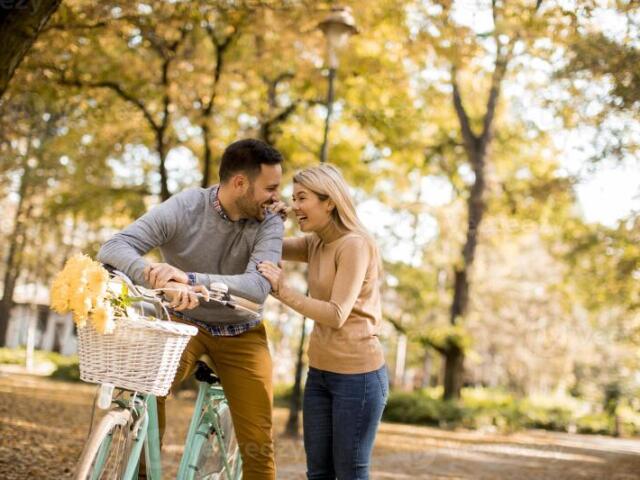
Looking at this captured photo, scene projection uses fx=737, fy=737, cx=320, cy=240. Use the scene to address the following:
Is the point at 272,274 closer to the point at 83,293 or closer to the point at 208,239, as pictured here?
the point at 208,239

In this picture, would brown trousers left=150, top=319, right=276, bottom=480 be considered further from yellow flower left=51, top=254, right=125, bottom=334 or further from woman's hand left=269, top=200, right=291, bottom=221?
yellow flower left=51, top=254, right=125, bottom=334

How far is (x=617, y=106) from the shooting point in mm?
12516

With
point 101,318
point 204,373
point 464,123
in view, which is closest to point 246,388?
point 204,373

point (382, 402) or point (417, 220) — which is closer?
point (382, 402)

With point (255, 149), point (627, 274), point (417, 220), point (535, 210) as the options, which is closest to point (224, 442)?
point (255, 149)

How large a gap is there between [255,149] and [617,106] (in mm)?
10589

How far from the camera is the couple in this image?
334cm

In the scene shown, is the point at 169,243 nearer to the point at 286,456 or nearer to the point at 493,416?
the point at 286,456

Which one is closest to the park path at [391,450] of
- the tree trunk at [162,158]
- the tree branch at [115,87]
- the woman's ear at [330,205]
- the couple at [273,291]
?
the couple at [273,291]

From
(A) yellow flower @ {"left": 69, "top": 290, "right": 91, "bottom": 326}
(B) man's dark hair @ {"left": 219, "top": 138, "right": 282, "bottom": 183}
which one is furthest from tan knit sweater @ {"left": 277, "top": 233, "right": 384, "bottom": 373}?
(A) yellow flower @ {"left": 69, "top": 290, "right": 91, "bottom": 326}

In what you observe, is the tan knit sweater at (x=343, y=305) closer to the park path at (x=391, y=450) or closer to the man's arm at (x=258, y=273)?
the man's arm at (x=258, y=273)

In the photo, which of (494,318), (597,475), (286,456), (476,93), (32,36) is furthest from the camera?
(494,318)

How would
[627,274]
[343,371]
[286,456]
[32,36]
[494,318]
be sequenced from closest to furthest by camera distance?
[343,371], [32,36], [286,456], [627,274], [494,318]

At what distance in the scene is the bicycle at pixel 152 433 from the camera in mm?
2730
